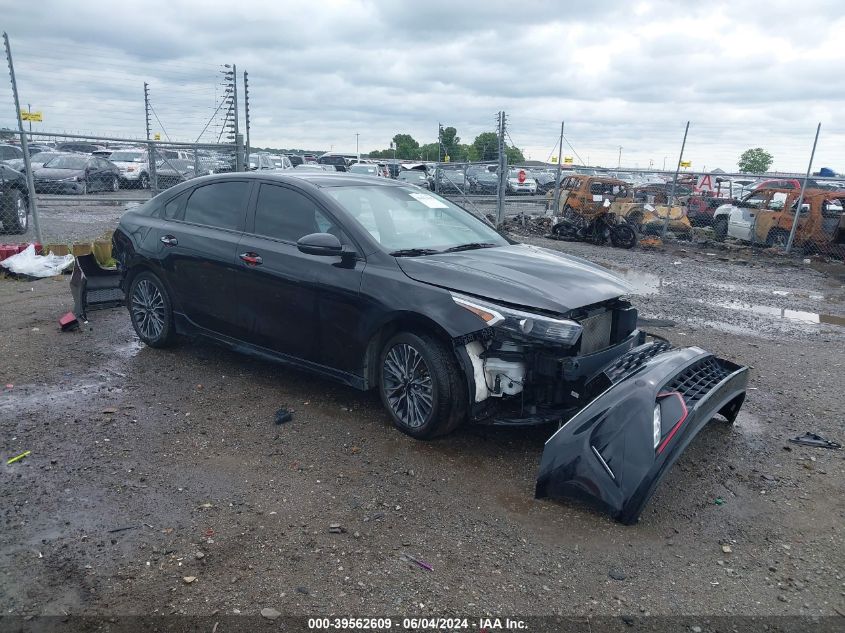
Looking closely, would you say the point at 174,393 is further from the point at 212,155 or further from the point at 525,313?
the point at 212,155

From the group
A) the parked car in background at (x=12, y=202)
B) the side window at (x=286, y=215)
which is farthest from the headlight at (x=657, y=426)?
the parked car in background at (x=12, y=202)

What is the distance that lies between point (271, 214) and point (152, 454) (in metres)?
1.94

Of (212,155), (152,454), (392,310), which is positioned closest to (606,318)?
(392,310)

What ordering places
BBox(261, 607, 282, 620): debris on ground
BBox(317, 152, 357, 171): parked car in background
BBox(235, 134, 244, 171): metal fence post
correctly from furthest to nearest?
BBox(317, 152, 357, 171): parked car in background < BBox(235, 134, 244, 171): metal fence post < BBox(261, 607, 282, 620): debris on ground

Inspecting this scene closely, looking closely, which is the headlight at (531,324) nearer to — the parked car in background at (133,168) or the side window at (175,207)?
the side window at (175,207)

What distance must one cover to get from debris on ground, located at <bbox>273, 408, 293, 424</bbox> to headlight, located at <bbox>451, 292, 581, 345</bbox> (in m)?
1.62

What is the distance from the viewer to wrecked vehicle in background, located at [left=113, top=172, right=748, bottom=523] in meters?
3.40

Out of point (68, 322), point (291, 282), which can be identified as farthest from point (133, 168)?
point (291, 282)

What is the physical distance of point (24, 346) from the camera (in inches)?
240

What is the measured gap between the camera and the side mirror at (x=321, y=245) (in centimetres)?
428

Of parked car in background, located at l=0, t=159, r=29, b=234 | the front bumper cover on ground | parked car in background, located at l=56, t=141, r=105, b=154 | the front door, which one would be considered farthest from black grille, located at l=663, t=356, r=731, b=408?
parked car in background, located at l=0, t=159, r=29, b=234

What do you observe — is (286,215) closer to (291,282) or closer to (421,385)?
(291,282)

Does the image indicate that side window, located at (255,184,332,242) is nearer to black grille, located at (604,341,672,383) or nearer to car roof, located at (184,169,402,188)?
car roof, located at (184,169,402,188)

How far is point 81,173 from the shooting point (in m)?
20.8
